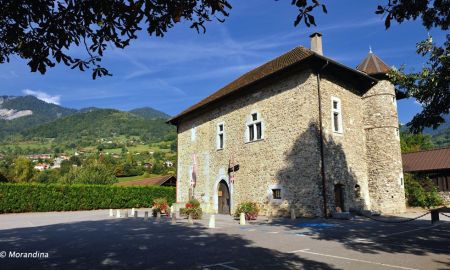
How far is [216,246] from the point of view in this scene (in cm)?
898

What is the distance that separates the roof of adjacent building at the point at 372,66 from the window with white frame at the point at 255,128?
7.27m

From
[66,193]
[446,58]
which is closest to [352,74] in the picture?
[446,58]

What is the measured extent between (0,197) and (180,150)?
14762 mm

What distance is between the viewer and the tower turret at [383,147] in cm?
1816

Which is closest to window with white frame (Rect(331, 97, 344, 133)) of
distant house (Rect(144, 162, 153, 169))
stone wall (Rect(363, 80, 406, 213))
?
stone wall (Rect(363, 80, 406, 213))

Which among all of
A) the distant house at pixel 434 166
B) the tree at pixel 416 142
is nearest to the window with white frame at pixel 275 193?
the distant house at pixel 434 166

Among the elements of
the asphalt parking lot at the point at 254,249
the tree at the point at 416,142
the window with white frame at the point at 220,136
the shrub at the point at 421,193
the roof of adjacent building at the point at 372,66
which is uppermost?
the roof of adjacent building at the point at 372,66

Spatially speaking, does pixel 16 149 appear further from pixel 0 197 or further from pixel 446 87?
pixel 446 87

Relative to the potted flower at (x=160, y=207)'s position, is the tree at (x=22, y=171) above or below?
above

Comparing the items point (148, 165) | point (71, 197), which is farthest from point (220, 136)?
point (148, 165)

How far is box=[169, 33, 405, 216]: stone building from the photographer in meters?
16.3

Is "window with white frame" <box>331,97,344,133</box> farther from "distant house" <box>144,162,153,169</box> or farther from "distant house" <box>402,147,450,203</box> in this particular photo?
"distant house" <box>144,162,153,169</box>

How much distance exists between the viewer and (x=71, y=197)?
29844mm

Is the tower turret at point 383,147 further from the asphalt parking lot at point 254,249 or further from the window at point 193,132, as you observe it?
the window at point 193,132
